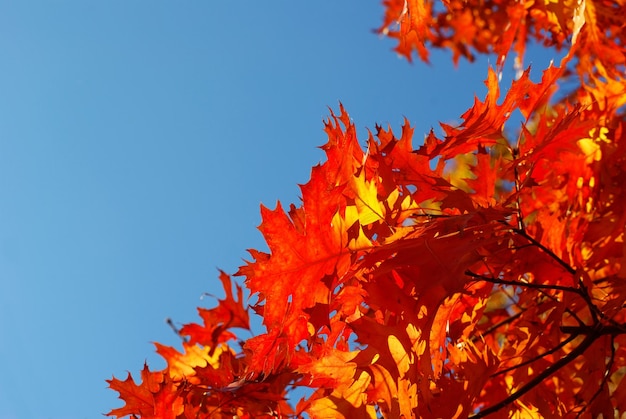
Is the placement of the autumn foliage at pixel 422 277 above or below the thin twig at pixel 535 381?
above

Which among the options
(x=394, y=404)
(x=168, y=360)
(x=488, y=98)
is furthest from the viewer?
(x=168, y=360)

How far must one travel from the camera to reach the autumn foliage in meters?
1.25

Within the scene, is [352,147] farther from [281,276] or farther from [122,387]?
[122,387]

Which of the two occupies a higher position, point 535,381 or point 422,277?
point 422,277

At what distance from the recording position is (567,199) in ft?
7.81

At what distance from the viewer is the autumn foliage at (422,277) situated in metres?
1.25

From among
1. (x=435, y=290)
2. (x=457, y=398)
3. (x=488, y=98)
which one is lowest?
(x=457, y=398)

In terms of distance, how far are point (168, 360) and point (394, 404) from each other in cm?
126

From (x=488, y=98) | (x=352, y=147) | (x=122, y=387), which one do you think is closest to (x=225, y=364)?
(x=122, y=387)

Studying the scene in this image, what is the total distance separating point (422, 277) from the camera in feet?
3.93

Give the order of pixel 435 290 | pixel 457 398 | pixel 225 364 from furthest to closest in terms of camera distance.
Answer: pixel 225 364 < pixel 457 398 < pixel 435 290

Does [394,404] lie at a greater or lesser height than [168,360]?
lesser

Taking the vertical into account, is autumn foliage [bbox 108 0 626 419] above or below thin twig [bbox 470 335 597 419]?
above

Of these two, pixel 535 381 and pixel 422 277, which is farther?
pixel 535 381
